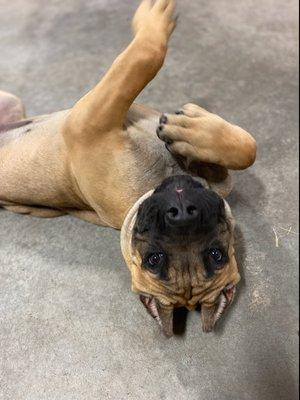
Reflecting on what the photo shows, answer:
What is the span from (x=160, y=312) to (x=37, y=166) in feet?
3.50

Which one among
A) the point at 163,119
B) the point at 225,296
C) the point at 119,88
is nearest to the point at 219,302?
the point at 225,296

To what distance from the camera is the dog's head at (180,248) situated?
1998 mm

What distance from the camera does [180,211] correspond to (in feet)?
6.38

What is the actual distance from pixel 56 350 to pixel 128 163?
113cm

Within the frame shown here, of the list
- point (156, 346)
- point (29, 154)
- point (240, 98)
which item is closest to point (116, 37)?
point (240, 98)

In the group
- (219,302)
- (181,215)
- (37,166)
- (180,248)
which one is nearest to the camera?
(181,215)

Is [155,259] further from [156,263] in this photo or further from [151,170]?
[151,170]

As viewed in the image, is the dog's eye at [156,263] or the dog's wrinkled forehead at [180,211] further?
the dog's eye at [156,263]

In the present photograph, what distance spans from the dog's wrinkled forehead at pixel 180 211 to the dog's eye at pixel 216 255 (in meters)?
0.11

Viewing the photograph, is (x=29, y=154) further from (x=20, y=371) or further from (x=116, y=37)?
(x=116, y=37)

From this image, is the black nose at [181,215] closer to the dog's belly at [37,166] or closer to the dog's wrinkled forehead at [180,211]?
the dog's wrinkled forehead at [180,211]

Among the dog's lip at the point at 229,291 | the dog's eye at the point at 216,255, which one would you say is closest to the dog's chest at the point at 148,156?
the dog's eye at the point at 216,255

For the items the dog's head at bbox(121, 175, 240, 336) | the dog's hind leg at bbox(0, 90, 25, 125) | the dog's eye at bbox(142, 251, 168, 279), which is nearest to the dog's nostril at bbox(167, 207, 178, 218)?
the dog's head at bbox(121, 175, 240, 336)

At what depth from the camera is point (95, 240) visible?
297 centimetres
